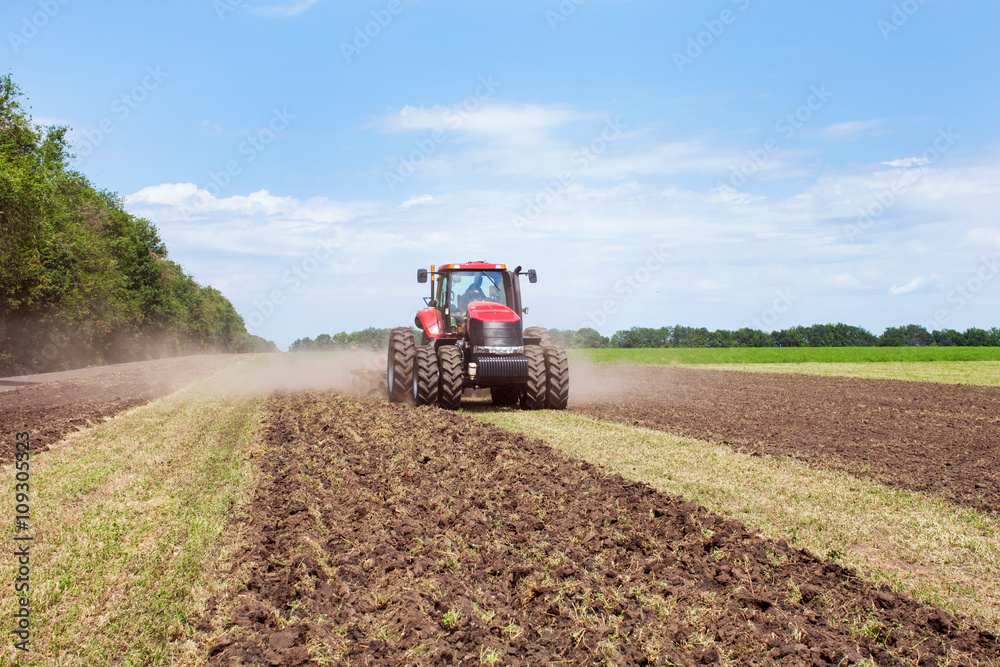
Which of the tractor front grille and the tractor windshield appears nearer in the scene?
the tractor front grille

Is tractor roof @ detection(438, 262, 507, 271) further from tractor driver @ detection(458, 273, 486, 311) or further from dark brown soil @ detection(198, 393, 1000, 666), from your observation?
dark brown soil @ detection(198, 393, 1000, 666)

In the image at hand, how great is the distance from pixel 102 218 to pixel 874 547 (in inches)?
1984

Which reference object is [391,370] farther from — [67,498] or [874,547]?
[874,547]

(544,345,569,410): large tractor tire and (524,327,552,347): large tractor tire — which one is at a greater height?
(524,327,552,347): large tractor tire

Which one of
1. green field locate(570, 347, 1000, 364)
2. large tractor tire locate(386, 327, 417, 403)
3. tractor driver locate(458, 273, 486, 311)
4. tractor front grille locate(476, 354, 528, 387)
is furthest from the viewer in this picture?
green field locate(570, 347, 1000, 364)

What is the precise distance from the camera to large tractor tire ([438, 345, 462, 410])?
13.1 metres

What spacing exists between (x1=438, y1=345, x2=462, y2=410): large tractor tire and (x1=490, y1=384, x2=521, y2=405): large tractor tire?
60.9 inches

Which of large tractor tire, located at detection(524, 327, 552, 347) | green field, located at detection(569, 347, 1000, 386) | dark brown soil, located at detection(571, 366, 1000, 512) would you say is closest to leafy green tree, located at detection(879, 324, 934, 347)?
green field, located at detection(569, 347, 1000, 386)

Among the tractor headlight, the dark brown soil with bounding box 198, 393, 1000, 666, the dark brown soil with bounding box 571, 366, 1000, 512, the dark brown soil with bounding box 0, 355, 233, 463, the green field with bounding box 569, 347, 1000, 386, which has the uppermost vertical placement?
the tractor headlight

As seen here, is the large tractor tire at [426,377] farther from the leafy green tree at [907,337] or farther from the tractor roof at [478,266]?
the leafy green tree at [907,337]

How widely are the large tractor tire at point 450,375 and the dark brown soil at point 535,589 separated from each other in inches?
210

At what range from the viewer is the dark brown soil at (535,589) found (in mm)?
4051

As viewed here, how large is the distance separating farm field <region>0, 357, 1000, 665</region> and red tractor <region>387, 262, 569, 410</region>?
3127 millimetres

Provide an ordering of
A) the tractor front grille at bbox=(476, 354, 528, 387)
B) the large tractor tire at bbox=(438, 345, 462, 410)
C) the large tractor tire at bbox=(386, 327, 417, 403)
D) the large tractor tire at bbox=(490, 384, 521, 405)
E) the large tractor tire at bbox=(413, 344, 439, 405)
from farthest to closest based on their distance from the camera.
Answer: the large tractor tire at bbox=(490, 384, 521, 405) → the large tractor tire at bbox=(386, 327, 417, 403) → the large tractor tire at bbox=(413, 344, 439, 405) → the large tractor tire at bbox=(438, 345, 462, 410) → the tractor front grille at bbox=(476, 354, 528, 387)
